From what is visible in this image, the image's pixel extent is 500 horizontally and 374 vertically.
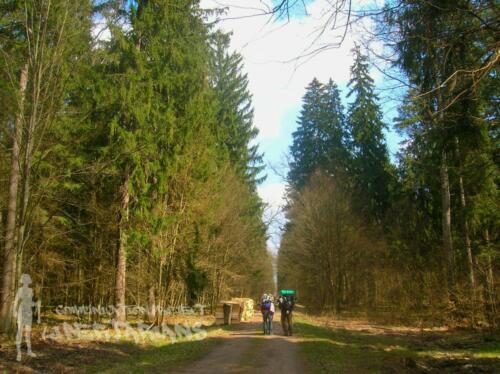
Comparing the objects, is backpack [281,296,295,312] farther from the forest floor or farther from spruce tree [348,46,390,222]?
spruce tree [348,46,390,222]

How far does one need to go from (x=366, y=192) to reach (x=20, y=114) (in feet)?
99.5

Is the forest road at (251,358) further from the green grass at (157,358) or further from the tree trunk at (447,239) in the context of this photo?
the tree trunk at (447,239)

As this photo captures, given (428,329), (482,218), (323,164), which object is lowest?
(428,329)

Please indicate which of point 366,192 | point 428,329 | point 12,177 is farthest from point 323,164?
point 12,177

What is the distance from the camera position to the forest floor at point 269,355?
371 inches

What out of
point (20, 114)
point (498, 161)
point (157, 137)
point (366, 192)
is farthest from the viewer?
point (366, 192)

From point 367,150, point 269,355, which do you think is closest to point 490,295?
point 269,355

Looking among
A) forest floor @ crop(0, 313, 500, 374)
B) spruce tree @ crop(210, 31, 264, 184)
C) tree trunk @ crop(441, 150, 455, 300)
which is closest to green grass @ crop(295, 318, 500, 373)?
forest floor @ crop(0, 313, 500, 374)

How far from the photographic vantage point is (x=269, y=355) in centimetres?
1156

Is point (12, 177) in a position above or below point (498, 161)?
above

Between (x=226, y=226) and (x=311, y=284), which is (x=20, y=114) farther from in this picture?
(x=311, y=284)

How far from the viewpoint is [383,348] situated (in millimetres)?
13320

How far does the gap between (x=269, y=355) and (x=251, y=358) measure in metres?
0.72

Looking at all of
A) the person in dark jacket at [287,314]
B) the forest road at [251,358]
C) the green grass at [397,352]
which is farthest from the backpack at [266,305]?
the forest road at [251,358]
